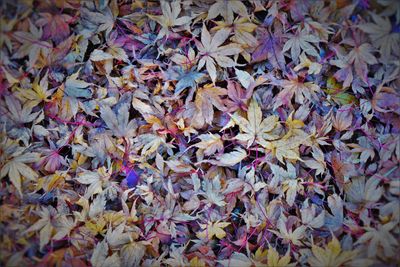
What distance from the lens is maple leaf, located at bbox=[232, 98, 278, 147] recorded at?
1.19 metres

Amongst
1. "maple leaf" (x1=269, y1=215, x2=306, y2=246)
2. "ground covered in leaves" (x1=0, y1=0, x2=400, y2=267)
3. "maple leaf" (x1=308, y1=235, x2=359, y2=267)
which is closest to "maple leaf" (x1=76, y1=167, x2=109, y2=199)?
"ground covered in leaves" (x1=0, y1=0, x2=400, y2=267)

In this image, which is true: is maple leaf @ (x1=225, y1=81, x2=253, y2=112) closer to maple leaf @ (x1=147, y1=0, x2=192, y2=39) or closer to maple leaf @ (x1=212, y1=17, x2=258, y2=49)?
maple leaf @ (x1=212, y1=17, x2=258, y2=49)

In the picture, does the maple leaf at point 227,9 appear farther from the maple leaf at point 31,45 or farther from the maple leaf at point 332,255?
the maple leaf at point 332,255

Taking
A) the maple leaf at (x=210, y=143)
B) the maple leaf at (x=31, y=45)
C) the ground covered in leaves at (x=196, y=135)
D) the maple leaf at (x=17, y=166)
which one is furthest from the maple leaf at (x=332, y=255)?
the maple leaf at (x=31, y=45)

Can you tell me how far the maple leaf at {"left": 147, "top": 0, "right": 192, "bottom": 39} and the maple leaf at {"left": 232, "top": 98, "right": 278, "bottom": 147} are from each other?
12.8 inches

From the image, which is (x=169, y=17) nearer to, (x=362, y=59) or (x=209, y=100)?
(x=209, y=100)

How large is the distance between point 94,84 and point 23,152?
31 cm

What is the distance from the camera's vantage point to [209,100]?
119 cm

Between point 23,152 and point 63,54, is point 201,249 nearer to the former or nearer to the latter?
point 23,152

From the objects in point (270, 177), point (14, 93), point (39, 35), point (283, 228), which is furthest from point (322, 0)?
point (14, 93)

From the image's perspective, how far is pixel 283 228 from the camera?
4.00ft

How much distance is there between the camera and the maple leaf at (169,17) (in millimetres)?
1168

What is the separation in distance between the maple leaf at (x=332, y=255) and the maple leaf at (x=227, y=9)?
28.7 inches

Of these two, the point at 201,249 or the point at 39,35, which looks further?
the point at 201,249
